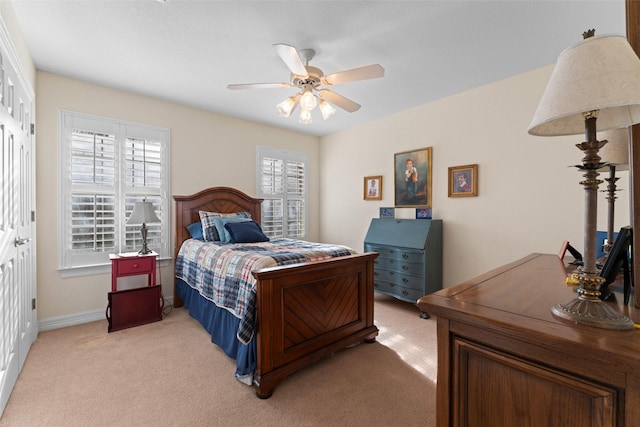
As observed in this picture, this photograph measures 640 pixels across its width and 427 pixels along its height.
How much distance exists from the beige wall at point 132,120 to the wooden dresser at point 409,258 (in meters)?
2.22

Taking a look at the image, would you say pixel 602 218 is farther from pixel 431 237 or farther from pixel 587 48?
pixel 587 48

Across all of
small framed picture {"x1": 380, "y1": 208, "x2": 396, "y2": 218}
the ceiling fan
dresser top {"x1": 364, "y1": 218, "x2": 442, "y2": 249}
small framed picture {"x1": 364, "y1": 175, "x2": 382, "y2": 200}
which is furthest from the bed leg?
small framed picture {"x1": 364, "y1": 175, "x2": 382, "y2": 200}

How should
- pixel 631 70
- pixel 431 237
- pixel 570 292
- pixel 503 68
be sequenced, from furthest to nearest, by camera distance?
pixel 431 237, pixel 503 68, pixel 570 292, pixel 631 70

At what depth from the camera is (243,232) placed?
3.39 metres

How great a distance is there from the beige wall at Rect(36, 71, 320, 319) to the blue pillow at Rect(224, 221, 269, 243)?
98cm

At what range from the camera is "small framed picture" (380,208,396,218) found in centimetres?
420

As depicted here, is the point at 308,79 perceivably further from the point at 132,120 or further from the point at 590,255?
the point at 132,120

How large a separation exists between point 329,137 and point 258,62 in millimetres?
2659

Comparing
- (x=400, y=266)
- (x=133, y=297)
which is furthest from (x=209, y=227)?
(x=400, y=266)

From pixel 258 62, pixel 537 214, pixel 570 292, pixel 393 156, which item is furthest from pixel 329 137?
pixel 570 292

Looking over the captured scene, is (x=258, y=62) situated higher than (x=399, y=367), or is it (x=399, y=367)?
(x=258, y=62)

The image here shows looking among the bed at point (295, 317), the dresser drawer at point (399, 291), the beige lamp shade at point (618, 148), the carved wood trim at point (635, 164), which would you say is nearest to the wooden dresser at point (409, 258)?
the dresser drawer at point (399, 291)

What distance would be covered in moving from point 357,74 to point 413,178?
2.09m

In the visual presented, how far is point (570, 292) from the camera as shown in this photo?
103cm
